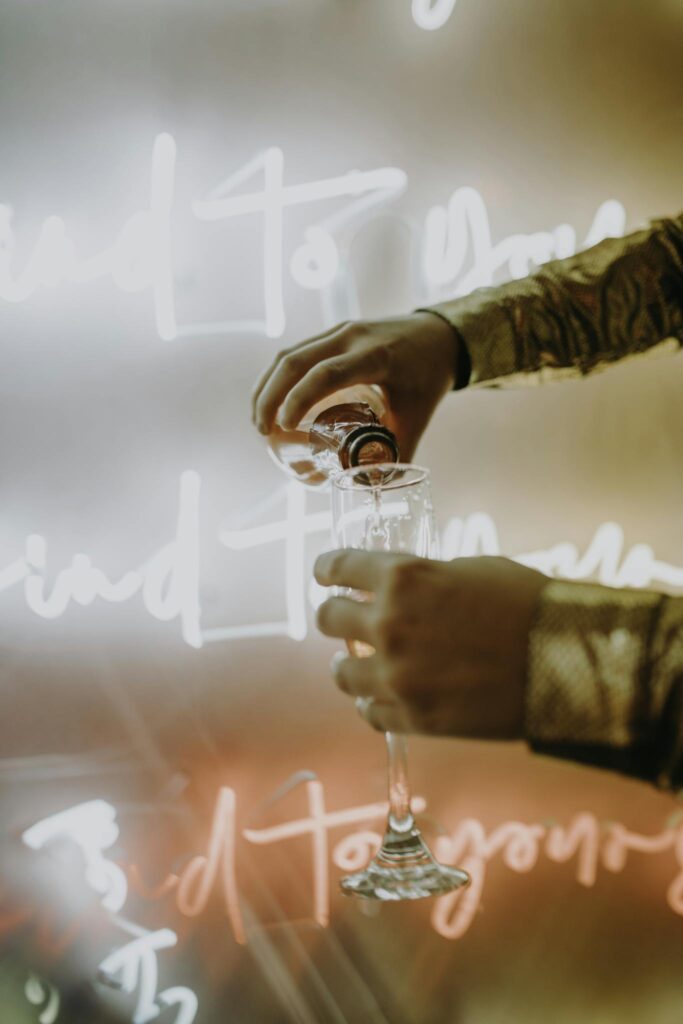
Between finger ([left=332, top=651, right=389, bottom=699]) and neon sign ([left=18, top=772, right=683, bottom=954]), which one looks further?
neon sign ([left=18, top=772, right=683, bottom=954])

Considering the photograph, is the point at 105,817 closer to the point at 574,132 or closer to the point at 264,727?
the point at 264,727

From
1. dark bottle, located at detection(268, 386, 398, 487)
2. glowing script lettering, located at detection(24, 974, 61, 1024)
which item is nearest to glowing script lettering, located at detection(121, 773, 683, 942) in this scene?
glowing script lettering, located at detection(24, 974, 61, 1024)

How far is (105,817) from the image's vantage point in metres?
1.84

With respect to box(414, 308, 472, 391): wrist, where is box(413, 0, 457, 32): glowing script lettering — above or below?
above

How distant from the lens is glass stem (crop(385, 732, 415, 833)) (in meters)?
0.90

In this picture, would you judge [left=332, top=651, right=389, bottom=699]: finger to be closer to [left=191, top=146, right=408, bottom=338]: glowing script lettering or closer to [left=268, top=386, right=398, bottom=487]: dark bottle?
[left=268, top=386, right=398, bottom=487]: dark bottle

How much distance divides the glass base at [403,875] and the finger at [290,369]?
60cm

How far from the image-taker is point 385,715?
2.31ft

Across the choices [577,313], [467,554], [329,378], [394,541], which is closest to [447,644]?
[394,541]

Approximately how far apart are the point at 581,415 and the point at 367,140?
0.90 metres

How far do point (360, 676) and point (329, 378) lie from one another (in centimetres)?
50

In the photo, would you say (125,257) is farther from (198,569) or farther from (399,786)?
(399,786)

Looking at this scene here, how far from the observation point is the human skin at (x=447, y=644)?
66 cm

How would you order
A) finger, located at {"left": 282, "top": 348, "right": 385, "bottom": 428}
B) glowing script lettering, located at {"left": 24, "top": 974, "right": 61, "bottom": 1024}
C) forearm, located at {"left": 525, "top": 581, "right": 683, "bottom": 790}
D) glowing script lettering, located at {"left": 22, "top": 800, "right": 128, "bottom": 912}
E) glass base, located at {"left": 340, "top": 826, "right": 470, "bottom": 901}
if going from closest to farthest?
forearm, located at {"left": 525, "top": 581, "right": 683, "bottom": 790} < glass base, located at {"left": 340, "top": 826, "right": 470, "bottom": 901} < finger, located at {"left": 282, "top": 348, "right": 385, "bottom": 428} < glowing script lettering, located at {"left": 24, "top": 974, "right": 61, "bottom": 1024} < glowing script lettering, located at {"left": 22, "top": 800, "right": 128, "bottom": 912}
